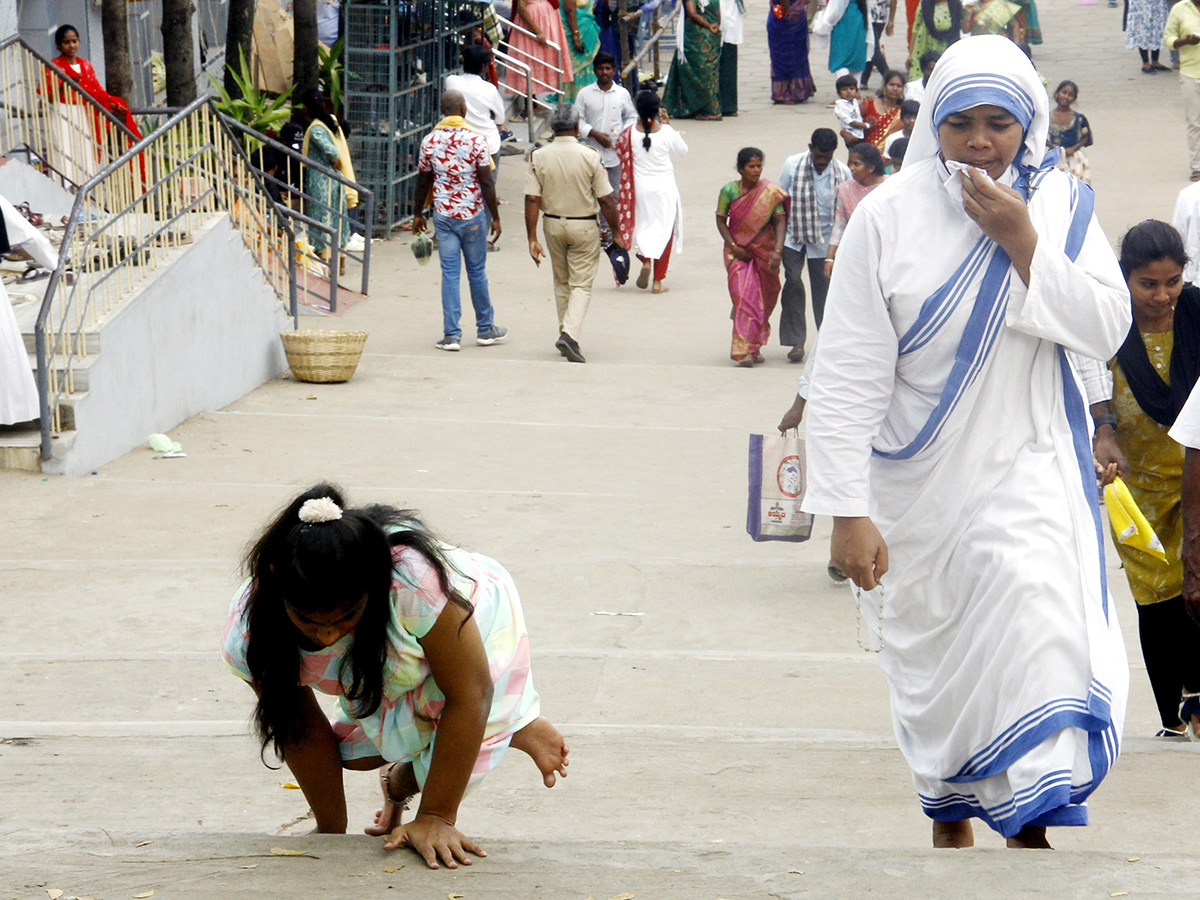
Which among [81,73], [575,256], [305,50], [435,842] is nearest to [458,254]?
[575,256]

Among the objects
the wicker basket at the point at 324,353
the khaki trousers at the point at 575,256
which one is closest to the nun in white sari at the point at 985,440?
the wicker basket at the point at 324,353

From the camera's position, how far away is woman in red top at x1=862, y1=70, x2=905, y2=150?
1447 cm

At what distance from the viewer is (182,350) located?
9.57 meters

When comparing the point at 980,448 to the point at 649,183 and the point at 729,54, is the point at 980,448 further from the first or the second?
the point at 729,54

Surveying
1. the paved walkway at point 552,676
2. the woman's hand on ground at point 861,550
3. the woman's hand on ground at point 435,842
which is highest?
the woman's hand on ground at point 861,550

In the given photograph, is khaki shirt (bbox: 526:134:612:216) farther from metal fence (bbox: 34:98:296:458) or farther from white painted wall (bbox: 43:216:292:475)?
white painted wall (bbox: 43:216:292:475)

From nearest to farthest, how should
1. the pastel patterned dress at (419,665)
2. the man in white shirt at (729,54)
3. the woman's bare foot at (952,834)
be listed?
the pastel patterned dress at (419,665) → the woman's bare foot at (952,834) → the man in white shirt at (729,54)

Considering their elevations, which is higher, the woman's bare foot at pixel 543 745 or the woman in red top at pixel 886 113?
the woman in red top at pixel 886 113

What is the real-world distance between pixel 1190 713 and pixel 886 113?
11039mm

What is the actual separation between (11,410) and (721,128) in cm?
1560

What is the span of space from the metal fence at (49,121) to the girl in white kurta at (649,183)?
458cm

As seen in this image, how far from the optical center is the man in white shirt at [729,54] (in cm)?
2203

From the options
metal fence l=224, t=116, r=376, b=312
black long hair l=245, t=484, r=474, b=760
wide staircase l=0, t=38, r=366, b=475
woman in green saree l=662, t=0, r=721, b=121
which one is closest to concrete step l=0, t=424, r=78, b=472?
wide staircase l=0, t=38, r=366, b=475

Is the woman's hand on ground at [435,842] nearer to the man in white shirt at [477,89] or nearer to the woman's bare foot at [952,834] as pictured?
the woman's bare foot at [952,834]
